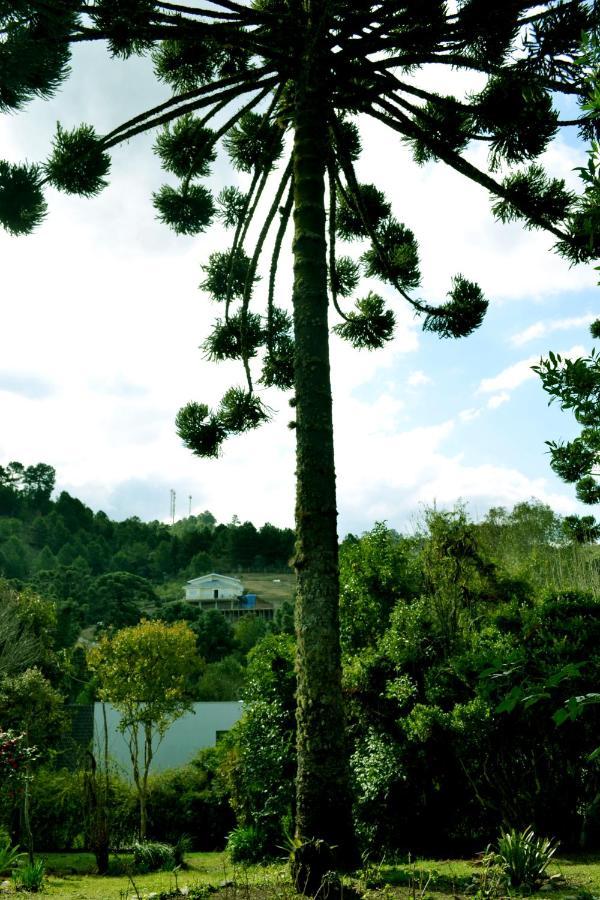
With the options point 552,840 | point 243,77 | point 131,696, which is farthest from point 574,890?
point 131,696

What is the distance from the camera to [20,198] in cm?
782

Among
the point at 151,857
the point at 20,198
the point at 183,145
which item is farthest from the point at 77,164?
the point at 151,857

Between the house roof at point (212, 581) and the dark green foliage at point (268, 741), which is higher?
the house roof at point (212, 581)

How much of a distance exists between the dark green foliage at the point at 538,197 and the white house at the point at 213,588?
63.7 meters

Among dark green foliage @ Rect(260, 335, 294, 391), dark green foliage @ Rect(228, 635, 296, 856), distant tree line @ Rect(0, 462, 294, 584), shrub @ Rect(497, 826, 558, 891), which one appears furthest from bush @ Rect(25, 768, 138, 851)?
distant tree line @ Rect(0, 462, 294, 584)

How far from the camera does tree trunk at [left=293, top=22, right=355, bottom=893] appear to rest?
5.07 m

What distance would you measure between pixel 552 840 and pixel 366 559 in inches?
181

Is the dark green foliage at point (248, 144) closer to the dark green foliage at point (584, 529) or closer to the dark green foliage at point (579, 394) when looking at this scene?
the dark green foliage at point (579, 394)

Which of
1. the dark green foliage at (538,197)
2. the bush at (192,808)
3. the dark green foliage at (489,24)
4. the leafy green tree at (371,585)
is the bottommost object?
the bush at (192,808)

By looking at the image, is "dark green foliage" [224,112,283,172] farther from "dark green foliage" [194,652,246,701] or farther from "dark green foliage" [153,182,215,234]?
"dark green foliage" [194,652,246,701]

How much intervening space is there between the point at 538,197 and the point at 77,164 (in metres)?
4.68

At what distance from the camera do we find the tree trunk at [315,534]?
507 cm

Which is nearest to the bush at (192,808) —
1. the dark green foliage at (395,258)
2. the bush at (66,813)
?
the bush at (66,813)

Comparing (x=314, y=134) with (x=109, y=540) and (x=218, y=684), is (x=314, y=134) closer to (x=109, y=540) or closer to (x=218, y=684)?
(x=218, y=684)
